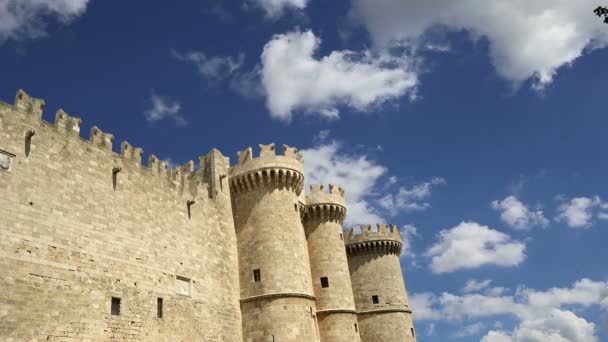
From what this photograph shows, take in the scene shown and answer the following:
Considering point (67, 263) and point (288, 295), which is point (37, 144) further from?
point (288, 295)

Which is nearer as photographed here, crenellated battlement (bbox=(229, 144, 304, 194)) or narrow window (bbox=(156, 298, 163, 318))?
narrow window (bbox=(156, 298, 163, 318))

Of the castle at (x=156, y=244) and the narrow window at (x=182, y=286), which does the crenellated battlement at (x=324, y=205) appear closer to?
the castle at (x=156, y=244)

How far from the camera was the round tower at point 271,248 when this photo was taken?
2205cm

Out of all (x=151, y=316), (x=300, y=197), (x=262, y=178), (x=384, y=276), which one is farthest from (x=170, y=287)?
(x=384, y=276)

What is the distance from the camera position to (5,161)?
15.0 metres

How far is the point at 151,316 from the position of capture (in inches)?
704

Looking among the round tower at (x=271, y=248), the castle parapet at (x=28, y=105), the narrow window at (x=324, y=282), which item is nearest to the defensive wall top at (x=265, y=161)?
the round tower at (x=271, y=248)

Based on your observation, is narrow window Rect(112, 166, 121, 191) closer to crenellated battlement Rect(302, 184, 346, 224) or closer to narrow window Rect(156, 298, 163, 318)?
narrow window Rect(156, 298, 163, 318)

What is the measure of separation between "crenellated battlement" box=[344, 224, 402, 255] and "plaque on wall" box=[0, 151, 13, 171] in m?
24.3

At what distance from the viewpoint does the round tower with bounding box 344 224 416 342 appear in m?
33.2

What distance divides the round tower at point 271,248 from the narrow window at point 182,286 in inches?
135

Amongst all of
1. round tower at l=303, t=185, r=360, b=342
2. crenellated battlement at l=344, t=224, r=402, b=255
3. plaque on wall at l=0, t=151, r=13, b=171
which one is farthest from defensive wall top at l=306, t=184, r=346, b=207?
plaque on wall at l=0, t=151, r=13, b=171

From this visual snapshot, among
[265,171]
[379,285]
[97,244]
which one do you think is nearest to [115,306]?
[97,244]

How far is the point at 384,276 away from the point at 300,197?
10566 mm
